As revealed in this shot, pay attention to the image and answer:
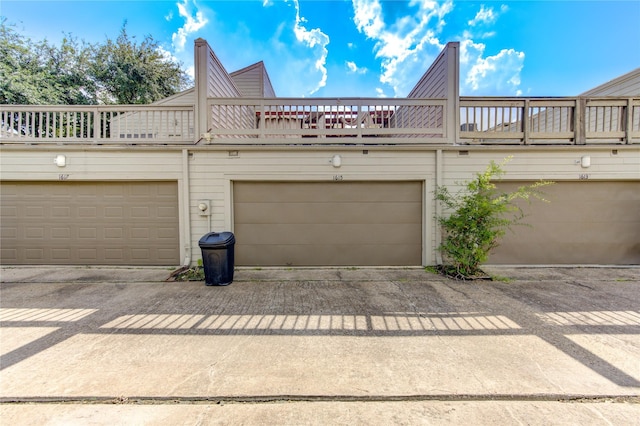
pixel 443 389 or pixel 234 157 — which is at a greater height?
pixel 234 157

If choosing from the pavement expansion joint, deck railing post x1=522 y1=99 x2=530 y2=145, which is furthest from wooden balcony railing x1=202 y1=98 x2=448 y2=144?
the pavement expansion joint

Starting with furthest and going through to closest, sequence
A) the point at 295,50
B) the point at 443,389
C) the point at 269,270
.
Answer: the point at 295,50, the point at 269,270, the point at 443,389

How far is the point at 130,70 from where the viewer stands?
40.2ft

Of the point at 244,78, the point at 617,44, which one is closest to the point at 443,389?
the point at 244,78

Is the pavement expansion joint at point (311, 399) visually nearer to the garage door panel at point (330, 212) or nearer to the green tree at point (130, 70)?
the garage door panel at point (330, 212)

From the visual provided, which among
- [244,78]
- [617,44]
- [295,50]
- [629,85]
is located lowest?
[629,85]

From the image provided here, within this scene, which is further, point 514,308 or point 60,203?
point 60,203

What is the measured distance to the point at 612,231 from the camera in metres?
5.44

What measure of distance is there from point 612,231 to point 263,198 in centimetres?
699

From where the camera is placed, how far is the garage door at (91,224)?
5441 mm

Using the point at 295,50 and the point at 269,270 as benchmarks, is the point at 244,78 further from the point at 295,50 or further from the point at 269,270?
the point at 295,50

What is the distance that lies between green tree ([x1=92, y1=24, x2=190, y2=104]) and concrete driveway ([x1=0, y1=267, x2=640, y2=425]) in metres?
11.5

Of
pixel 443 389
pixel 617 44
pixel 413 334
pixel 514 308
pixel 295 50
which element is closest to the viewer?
pixel 443 389

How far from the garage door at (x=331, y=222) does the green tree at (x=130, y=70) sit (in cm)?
1113
